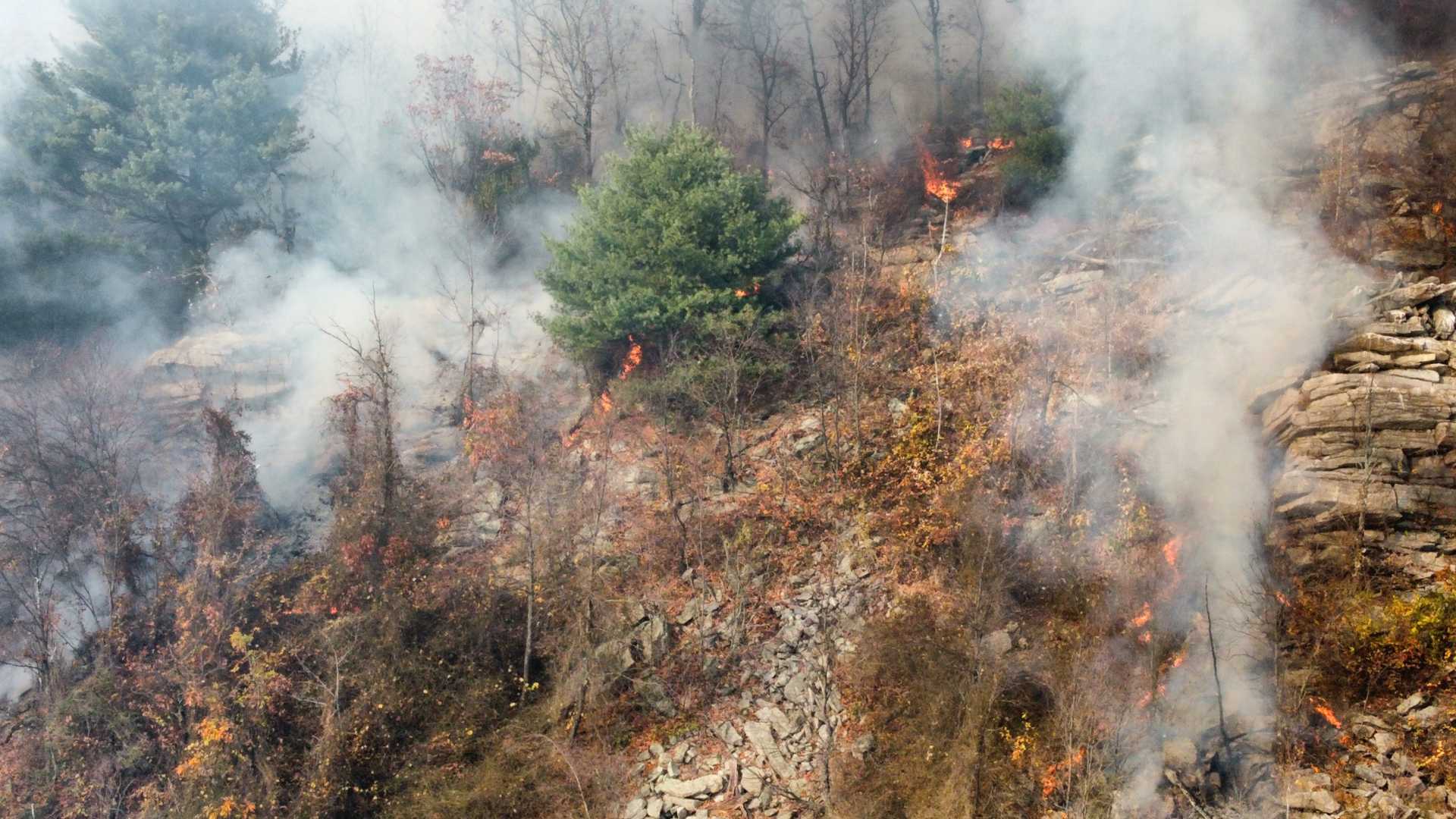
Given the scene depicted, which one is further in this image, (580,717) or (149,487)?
(149,487)

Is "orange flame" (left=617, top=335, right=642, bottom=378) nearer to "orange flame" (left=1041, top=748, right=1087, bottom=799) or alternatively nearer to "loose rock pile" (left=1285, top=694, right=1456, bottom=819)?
"orange flame" (left=1041, top=748, right=1087, bottom=799)

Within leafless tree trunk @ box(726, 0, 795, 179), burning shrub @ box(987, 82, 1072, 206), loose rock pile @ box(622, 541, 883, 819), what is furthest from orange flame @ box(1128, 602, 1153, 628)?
leafless tree trunk @ box(726, 0, 795, 179)

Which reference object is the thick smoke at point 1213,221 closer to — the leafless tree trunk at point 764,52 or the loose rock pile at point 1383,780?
the loose rock pile at point 1383,780

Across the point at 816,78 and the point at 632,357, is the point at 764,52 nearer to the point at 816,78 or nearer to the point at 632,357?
the point at 816,78

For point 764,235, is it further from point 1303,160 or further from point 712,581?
point 1303,160

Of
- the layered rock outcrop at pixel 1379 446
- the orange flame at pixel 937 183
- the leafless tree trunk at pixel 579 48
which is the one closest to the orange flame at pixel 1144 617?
the layered rock outcrop at pixel 1379 446

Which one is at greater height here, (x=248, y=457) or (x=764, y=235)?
(x=764, y=235)

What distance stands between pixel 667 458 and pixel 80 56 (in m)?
18.9

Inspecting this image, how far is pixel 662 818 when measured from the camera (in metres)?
12.7

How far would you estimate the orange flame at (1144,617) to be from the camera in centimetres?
1280

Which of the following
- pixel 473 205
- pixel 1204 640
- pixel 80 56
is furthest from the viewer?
pixel 473 205

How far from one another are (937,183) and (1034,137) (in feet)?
10.6

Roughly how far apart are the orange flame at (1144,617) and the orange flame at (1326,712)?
2.11 meters

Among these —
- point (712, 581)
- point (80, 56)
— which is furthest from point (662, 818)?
point (80, 56)
